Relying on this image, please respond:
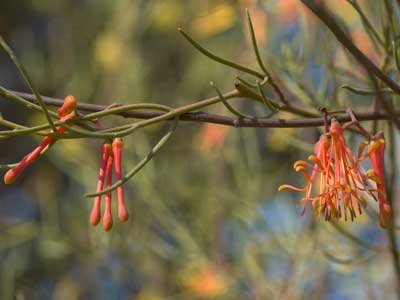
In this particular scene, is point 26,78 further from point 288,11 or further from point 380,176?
point 288,11

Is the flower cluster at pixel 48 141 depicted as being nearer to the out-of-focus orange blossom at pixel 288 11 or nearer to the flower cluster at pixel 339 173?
the flower cluster at pixel 339 173

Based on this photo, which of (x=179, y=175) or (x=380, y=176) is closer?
(x=380, y=176)

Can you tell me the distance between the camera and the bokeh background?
4.20 feet

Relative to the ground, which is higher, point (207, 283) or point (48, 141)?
point (48, 141)

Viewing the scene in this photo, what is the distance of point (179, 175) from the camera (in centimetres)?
195

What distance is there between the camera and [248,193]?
59.8 inches

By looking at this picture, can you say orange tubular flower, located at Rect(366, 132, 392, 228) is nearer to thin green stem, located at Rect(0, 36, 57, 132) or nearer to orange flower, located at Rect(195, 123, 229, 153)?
thin green stem, located at Rect(0, 36, 57, 132)

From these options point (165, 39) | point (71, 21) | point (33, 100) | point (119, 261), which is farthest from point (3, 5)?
point (33, 100)

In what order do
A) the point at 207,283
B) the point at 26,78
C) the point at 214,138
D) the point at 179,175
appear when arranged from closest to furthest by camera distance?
1. the point at 26,78
2. the point at 207,283
3. the point at 214,138
4. the point at 179,175

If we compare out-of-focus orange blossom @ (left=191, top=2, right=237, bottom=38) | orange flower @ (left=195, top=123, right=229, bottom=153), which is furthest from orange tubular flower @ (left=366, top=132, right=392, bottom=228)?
orange flower @ (left=195, top=123, right=229, bottom=153)

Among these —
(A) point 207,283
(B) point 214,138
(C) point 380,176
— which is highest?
(B) point 214,138

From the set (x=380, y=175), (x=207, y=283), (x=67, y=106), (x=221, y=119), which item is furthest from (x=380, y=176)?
(x=207, y=283)

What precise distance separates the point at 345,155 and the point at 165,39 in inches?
81.7

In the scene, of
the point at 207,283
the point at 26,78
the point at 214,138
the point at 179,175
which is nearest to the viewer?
the point at 26,78
